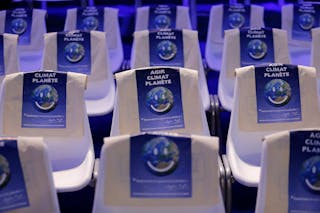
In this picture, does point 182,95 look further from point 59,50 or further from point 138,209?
point 59,50

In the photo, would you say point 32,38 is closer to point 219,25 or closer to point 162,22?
point 162,22

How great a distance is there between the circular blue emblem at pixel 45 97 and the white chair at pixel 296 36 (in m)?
2.16

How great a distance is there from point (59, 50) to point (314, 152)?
196cm

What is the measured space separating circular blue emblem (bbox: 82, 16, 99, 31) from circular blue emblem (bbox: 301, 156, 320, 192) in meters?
2.57

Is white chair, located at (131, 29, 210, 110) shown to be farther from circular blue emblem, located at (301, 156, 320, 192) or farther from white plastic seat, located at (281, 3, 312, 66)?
circular blue emblem, located at (301, 156, 320, 192)

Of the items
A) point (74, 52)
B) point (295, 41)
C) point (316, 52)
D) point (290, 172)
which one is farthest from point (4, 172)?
point (295, 41)

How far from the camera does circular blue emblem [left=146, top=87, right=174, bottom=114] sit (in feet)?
8.58

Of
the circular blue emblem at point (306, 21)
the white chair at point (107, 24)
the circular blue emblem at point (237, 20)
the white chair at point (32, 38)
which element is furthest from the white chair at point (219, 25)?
the white chair at point (32, 38)

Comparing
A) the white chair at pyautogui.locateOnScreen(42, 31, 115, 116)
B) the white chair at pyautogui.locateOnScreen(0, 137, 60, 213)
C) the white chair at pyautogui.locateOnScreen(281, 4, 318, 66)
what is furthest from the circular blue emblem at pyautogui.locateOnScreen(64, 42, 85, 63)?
the white chair at pyautogui.locateOnScreen(281, 4, 318, 66)

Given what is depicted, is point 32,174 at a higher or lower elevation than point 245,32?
lower

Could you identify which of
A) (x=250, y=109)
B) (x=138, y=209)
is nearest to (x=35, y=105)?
(x=138, y=209)

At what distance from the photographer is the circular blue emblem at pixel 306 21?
4.17 metres

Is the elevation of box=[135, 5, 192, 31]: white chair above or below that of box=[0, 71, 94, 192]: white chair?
above

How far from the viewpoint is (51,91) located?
2674 millimetres
